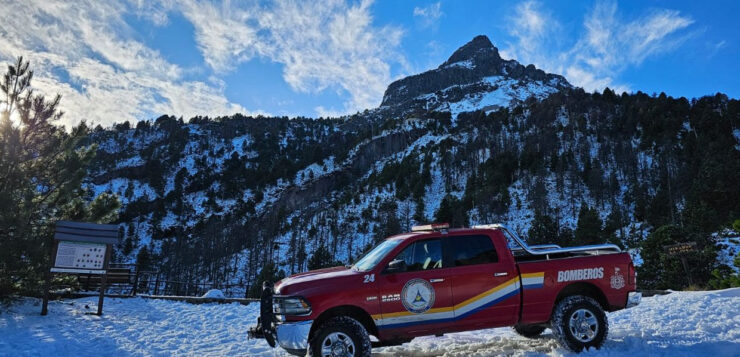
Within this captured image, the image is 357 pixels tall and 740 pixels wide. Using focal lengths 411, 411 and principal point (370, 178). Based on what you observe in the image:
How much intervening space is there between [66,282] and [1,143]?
464 centimetres

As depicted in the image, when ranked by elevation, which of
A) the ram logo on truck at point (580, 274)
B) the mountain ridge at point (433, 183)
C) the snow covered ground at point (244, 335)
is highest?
the mountain ridge at point (433, 183)

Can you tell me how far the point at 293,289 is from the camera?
5531mm

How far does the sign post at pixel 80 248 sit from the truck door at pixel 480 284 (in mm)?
10545

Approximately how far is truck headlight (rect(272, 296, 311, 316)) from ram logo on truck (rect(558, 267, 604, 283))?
3.81 m

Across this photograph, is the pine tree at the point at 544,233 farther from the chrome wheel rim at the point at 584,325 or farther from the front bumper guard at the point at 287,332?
the front bumper guard at the point at 287,332

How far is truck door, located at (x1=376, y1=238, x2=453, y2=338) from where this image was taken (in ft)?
18.4

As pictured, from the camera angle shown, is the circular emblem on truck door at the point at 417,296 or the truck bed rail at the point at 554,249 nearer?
the circular emblem on truck door at the point at 417,296

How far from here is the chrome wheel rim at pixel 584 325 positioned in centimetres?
608

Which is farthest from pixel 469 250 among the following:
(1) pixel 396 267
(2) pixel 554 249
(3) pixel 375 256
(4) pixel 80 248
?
(4) pixel 80 248

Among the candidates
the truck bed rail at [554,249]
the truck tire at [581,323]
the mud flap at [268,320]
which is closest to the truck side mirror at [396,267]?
the truck bed rail at [554,249]

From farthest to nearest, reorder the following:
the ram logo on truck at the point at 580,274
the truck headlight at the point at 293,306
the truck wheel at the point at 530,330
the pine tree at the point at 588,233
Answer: the pine tree at the point at 588,233
the truck wheel at the point at 530,330
the ram logo on truck at the point at 580,274
the truck headlight at the point at 293,306

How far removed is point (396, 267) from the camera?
18.5 feet

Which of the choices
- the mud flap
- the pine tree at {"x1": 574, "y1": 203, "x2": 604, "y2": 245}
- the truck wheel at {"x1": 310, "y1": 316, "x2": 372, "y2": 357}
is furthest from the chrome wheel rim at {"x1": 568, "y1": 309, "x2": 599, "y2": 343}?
the pine tree at {"x1": 574, "y1": 203, "x2": 604, "y2": 245}

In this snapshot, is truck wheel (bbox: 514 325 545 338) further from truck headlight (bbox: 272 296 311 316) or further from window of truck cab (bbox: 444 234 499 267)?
truck headlight (bbox: 272 296 311 316)
